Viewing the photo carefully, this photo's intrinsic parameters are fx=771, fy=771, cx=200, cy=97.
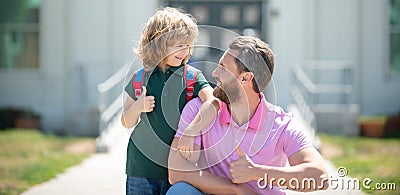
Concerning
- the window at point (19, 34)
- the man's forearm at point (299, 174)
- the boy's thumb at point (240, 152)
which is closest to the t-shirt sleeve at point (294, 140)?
the man's forearm at point (299, 174)

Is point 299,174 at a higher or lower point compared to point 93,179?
higher

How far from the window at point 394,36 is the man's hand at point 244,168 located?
1207 centimetres

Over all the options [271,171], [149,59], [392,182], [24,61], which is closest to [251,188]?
[271,171]

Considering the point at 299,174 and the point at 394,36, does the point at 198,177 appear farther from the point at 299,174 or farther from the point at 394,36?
the point at 394,36

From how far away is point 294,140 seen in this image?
158 inches

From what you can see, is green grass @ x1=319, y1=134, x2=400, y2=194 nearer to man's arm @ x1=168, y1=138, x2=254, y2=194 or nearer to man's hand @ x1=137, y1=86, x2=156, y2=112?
man's arm @ x1=168, y1=138, x2=254, y2=194

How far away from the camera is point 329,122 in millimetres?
13406

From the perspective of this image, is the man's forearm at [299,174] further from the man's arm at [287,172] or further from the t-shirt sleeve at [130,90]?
the t-shirt sleeve at [130,90]

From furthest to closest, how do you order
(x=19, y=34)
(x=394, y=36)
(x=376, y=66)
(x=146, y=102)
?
(x=19, y=34) < (x=394, y=36) < (x=376, y=66) < (x=146, y=102)

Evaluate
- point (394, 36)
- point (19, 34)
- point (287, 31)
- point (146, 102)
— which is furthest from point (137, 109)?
point (394, 36)

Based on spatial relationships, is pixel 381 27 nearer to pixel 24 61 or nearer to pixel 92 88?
pixel 92 88

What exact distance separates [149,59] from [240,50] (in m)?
0.60

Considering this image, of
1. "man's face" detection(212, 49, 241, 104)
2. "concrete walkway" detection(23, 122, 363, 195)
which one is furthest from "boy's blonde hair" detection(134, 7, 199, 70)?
"concrete walkway" detection(23, 122, 363, 195)

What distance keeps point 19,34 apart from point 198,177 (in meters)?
12.2
